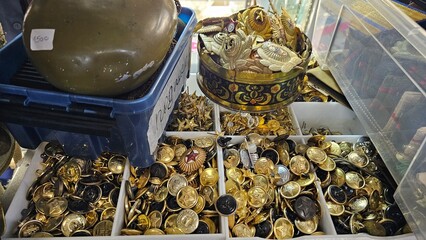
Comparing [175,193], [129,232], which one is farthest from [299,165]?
[129,232]

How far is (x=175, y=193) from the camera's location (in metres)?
0.83

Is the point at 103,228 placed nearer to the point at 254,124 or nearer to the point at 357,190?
the point at 254,124

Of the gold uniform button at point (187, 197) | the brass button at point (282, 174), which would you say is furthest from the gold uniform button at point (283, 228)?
the gold uniform button at point (187, 197)

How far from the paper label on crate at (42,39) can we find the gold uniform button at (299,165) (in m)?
0.69

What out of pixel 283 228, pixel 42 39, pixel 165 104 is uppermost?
pixel 42 39

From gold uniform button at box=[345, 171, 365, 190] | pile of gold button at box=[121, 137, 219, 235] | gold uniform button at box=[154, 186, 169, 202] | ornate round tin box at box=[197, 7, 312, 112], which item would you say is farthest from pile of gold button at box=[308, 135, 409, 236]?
gold uniform button at box=[154, 186, 169, 202]

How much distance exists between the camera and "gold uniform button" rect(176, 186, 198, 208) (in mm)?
794

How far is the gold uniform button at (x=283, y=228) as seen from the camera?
772 millimetres

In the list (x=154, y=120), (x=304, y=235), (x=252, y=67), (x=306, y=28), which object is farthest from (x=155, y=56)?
(x=306, y=28)

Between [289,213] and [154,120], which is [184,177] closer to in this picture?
[154,120]

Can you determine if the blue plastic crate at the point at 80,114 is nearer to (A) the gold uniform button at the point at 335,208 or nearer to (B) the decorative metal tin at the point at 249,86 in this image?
(B) the decorative metal tin at the point at 249,86

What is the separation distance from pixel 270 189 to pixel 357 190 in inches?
10.1

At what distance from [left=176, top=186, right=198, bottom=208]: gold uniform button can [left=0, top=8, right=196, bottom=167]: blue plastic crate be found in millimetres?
121

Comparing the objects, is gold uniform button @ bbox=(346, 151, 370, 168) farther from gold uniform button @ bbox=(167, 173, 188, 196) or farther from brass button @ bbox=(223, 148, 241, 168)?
gold uniform button @ bbox=(167, 173, 188, 196)
